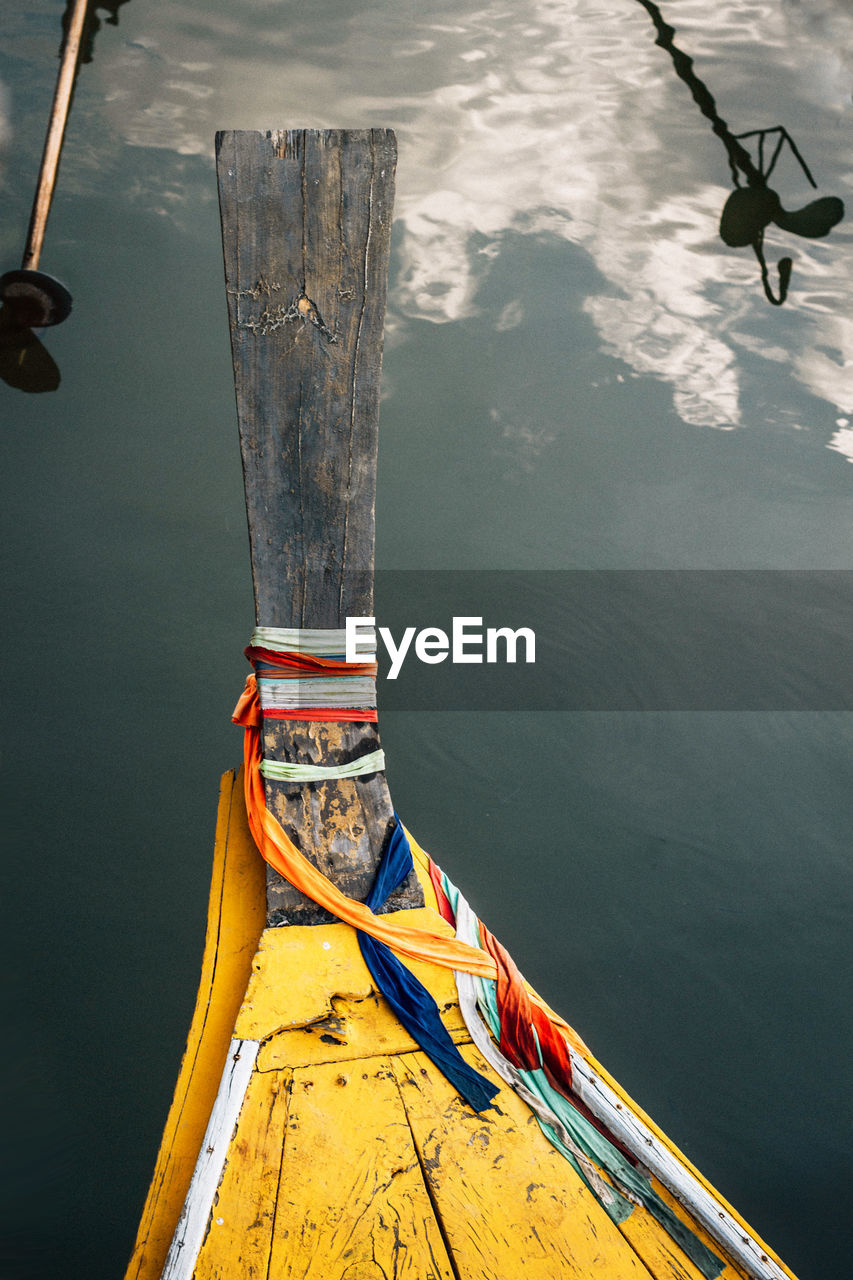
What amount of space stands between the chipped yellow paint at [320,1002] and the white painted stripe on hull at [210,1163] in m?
0.03

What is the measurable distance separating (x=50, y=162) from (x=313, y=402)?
4424 millimetres

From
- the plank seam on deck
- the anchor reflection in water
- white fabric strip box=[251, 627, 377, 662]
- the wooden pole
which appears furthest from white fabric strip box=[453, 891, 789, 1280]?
the anchor reflection in water

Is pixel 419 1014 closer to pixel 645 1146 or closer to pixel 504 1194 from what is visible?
pixel 504 1194

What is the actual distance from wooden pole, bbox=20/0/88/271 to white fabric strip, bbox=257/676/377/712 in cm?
421

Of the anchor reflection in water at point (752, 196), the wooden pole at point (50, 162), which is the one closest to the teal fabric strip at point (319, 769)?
the wooden pole at point (50, 162)

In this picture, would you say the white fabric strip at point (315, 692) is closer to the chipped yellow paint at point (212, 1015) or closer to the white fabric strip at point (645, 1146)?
the chipped yellow paint at point (212, 1015)

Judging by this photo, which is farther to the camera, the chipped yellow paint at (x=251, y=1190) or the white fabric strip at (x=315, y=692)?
the white fabric strip at (x=315, y=692)

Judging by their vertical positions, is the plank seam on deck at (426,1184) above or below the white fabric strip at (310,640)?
below

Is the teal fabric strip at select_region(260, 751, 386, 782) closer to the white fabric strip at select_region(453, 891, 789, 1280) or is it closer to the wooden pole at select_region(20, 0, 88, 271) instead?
the white fabric strip at select_region(453, 891, 789, 1280)

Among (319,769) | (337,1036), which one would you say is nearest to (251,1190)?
(337,1036)

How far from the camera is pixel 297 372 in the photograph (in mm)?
1543

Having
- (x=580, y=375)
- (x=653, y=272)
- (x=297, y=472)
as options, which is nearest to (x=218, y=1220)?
(x=297, y=472)

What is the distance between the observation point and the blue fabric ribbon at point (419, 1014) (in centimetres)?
134

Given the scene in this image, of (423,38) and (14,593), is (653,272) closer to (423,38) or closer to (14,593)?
(423,38)
